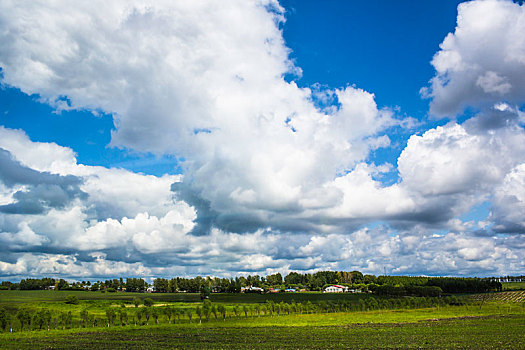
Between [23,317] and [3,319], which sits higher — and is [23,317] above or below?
below

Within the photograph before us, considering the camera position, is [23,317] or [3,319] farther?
[23,317]

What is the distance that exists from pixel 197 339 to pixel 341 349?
37.0m

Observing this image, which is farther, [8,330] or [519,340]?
[8,330]

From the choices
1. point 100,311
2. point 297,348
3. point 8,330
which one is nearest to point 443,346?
point 297,348

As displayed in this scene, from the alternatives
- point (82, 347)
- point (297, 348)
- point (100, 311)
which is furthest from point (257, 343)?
point (100, 311)

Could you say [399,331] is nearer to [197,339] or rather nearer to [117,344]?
[197,339]

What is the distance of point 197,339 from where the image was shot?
9181 centimetres

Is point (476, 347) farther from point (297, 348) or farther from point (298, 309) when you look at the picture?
point (298, 309)

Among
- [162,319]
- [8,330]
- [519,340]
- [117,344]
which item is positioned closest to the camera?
[519,340]

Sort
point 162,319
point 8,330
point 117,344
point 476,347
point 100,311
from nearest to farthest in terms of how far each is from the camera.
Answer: point 476,347 < point 117,344 < point 8,330 < point 162,319 < point 100,311

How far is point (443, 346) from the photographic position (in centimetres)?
7150

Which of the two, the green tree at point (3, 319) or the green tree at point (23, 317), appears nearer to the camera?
the green tree at point (3, 319)

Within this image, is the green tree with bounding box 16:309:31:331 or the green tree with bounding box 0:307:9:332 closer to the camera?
the green tree with bounding box 0:307:9:332

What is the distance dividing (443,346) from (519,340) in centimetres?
1786
